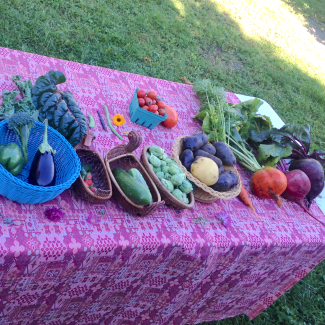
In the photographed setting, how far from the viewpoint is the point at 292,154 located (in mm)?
2525

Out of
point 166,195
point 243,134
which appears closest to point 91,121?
point 166,195

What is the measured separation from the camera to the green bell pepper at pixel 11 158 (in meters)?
1.19

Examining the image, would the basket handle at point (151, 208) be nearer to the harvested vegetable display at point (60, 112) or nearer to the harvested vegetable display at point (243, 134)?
the harvested vegetable display at point (60, 112)

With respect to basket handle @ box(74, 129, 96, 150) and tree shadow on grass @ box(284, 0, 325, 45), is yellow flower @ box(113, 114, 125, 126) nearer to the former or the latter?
basket handle @ box(74, 129, 96, 150)

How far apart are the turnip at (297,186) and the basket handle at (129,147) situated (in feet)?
4.16

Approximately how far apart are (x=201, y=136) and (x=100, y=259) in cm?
102

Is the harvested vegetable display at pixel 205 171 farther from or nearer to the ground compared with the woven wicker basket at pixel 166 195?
farther from the ground

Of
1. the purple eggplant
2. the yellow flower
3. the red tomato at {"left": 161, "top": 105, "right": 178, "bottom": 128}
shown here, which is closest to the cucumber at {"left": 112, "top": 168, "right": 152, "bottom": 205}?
the purple eggplant

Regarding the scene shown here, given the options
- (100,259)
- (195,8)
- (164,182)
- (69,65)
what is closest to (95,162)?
(164,182)

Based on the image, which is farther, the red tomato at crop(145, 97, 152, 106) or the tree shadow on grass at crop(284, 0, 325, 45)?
the tree shadow on grass at crop(284, 0, 325, 45)

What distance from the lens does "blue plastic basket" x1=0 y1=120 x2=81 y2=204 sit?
116 cm

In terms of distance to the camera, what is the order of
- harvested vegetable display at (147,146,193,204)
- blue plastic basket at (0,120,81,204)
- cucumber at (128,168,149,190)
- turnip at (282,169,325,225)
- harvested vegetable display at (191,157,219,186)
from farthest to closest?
turnip at (282,169,325,225) < harvested vegetable display at (191,157,219,186) < harvested vegetable display at (147,146,193,204) < cucumber at (128,168,149,190) < blue plastic basket at (0,120,81,204)

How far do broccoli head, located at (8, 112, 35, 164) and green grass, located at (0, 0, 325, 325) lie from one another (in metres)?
2.36

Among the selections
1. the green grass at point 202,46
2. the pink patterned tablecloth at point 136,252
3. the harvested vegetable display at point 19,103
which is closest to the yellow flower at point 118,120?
the pink patterned tablecloth at point 136,252
